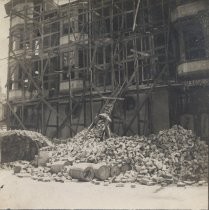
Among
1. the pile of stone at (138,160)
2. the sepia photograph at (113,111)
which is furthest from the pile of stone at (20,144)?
the pile of stone at (138,160)

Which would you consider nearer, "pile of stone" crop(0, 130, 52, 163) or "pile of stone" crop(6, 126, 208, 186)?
"pile of stone" crop(6, 126, 208, 186)

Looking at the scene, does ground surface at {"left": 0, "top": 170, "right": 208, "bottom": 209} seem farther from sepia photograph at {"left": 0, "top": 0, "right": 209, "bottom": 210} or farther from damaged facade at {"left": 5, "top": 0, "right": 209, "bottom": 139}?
damaged facade at {"left": 5, "top": 0, "right": 209, "bottom": 139}

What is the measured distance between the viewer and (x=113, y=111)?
19.9 m

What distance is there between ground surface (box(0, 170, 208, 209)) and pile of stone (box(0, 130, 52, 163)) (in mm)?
5450

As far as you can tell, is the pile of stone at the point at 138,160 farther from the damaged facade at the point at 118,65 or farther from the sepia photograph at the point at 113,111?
the damaged facade at the point at 118,65

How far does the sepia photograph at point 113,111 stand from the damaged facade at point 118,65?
0.07 metres

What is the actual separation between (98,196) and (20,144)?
9.30m

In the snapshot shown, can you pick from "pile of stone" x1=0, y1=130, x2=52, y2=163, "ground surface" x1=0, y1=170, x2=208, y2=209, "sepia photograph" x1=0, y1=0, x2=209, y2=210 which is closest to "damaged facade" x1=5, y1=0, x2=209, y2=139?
"sepia photograph" x1=0, y1=0, x2=209, y2=210

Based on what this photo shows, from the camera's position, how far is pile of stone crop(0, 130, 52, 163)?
17.8 m

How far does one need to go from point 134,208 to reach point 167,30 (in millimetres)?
12643

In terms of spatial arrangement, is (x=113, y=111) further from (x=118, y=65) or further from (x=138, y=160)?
(x=138, y=160)

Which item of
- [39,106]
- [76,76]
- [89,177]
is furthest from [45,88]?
[89,177]

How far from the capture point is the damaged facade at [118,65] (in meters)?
18.1

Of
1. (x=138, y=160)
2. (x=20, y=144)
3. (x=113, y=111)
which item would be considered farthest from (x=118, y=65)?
(x=138, y=160)
